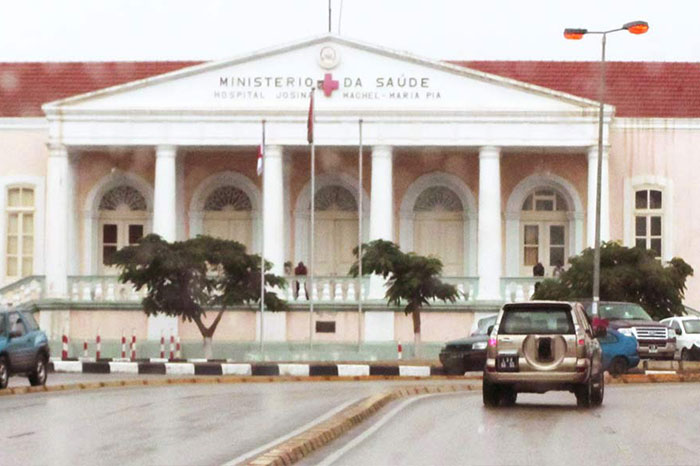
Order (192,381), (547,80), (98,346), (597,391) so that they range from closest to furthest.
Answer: (597,391) → (192,381) → (98,346) → (547,80)

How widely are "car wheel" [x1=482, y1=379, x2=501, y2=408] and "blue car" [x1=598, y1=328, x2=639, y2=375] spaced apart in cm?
1042

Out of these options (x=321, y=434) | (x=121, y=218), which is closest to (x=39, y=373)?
(x=321, y=434)

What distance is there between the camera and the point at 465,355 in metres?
35.6

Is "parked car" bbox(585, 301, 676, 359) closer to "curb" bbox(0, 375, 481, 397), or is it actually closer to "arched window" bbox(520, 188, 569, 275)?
"curb" bbox(0, 375, 481, 397)

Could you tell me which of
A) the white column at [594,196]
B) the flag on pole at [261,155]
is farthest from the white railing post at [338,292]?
the white column at [594,196]

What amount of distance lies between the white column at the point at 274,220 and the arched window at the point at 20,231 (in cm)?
840

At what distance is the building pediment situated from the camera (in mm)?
49688

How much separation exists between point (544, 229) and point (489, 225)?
15.6 feet

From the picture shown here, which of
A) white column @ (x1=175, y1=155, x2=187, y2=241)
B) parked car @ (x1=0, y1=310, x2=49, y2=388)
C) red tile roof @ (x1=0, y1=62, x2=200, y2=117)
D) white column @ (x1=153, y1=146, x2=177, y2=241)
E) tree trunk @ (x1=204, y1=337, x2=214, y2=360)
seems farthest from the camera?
red tile roof @ (x1=0, y1=62, x2=200, y2=117)

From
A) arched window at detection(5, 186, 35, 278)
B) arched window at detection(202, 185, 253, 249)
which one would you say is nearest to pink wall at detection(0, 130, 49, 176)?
arched window at detection(5, 186, 35, 278)

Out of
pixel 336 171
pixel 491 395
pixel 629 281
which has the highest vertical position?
pixel 336 171

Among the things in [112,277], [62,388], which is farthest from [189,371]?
[112,277]

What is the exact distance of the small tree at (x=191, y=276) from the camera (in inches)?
1773

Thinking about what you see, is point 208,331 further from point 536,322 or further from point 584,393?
point 584,393
